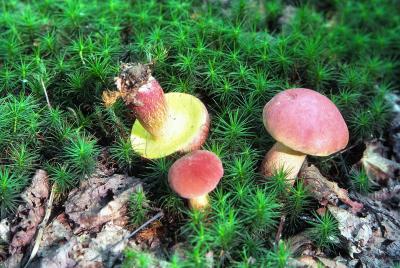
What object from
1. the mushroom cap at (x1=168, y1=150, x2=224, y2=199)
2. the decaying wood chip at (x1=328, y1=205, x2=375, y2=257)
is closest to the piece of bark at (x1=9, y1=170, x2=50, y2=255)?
the mushroom cap at (x1=168, y1=150, x2=224, y2=199)

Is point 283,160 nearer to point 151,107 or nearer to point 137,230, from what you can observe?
point 151,107

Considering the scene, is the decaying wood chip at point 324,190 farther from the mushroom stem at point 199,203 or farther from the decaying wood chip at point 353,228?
the mushroom stem at point 199,203

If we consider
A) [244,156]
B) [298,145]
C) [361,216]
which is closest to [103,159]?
[244,156]

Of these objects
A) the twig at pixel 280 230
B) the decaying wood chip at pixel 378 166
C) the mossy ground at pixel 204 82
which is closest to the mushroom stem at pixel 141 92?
the mossy ground at pixel 204 82

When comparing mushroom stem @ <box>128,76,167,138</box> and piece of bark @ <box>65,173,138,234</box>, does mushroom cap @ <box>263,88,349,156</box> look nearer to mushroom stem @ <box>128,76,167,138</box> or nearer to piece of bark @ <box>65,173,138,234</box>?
mushroom stem @ <box>128,76,167,138</box>

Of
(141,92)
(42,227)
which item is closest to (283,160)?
(141,92)

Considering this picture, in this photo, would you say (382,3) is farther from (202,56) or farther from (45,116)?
(45,116)
